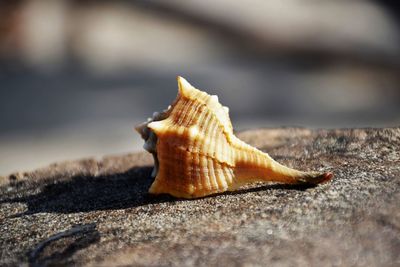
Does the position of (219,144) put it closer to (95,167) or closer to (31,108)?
(95,167)

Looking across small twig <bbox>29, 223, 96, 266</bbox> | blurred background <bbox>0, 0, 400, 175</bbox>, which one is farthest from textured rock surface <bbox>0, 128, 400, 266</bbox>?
blurred background <bbox>0, 0, 400, 175</bbox>

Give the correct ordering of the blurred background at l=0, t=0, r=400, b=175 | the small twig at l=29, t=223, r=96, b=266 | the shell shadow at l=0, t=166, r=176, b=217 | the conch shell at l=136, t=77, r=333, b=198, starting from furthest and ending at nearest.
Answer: the blurred background at l=0, t=0, r=400, b=175
the shell shadow at l=0, t=166, r=176, b=217
the conch shell at l=136, t=77, r=333, b=198
the small twig at l=29, t=223, r=96, b=266

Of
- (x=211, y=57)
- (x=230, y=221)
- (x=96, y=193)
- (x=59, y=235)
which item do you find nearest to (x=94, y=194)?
(x=96, y=193)

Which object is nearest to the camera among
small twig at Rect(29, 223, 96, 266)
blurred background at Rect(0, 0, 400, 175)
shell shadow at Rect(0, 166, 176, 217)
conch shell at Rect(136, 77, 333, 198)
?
small twig at Rect(29, 223, 96, 266)

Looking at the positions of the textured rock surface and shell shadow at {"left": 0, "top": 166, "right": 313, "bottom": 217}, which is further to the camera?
shell shadow at {"left": 0, "top": 166, "right": 313, "bottom": 217}

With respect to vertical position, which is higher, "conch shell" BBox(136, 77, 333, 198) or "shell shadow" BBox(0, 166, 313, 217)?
"conch shell" BBox(136, 77, 333, 198)

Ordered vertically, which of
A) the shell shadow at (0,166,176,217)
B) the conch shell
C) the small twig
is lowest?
the small twig

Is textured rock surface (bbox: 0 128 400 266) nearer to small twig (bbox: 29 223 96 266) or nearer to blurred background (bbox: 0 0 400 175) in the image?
small twig (bbox: 29 223 96 266)
